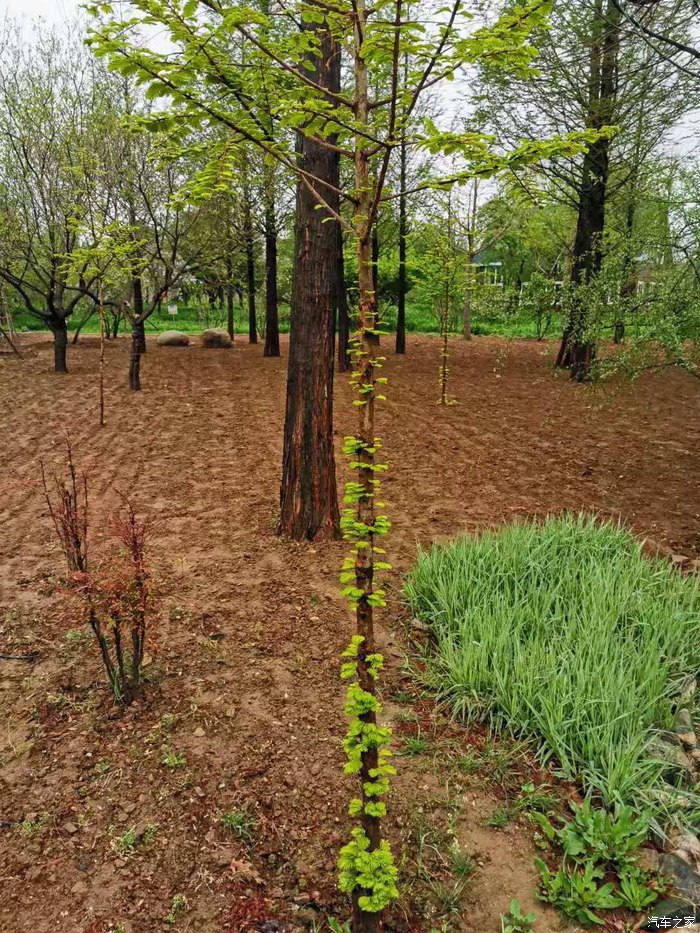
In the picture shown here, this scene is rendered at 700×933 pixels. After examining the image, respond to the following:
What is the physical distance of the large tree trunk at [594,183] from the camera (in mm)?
6203

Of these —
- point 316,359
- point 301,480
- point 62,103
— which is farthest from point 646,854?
point 62,103

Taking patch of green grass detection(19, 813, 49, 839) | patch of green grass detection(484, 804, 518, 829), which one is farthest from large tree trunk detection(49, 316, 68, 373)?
patch of green grass detection(484, 804, 518, 829)

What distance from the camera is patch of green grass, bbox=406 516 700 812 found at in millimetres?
2635

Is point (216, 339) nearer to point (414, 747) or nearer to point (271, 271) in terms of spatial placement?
point (271, 271)

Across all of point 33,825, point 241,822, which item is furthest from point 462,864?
point 33,825

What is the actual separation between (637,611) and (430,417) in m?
6.50

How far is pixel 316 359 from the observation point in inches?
187

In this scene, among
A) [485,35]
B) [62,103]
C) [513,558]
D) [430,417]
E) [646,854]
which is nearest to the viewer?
[485,35]

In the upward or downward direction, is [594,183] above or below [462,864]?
above

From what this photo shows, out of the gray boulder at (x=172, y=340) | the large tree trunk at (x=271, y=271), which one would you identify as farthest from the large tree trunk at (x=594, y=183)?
the gray boulder at (x=172, y=340)

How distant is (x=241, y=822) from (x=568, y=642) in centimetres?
187

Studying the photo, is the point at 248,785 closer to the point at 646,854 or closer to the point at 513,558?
the point at 646,854

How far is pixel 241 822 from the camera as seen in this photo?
240 cm

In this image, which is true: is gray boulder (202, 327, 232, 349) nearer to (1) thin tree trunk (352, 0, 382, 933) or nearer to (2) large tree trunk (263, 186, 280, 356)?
(2) large tree trunk (263, 186, 280, 356)
